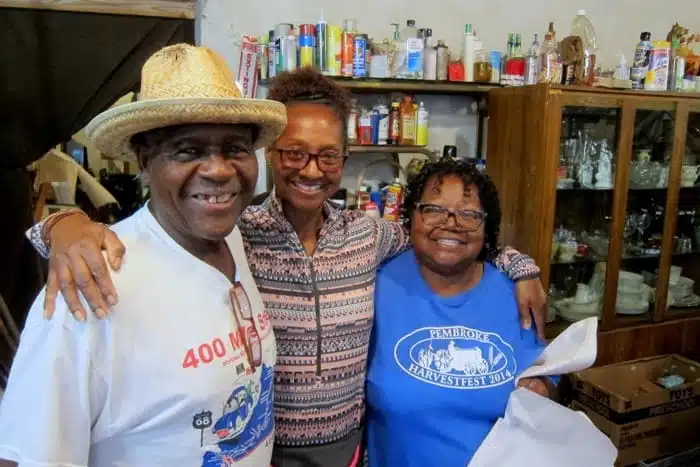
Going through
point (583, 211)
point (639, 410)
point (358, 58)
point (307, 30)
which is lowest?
point (639, 410)

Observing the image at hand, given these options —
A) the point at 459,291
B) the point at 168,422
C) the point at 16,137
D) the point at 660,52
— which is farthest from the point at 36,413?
the point at 660,52

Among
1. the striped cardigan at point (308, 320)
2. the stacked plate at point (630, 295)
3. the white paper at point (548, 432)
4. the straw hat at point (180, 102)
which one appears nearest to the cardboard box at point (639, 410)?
the stacked plate at point (630, 295)

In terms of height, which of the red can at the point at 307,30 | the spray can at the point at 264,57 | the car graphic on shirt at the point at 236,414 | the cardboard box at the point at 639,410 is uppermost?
the red can at the point at 307,30

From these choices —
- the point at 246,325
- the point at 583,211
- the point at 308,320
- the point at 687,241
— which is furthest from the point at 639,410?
the point at 246,325

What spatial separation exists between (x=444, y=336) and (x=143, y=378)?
0.74 meters

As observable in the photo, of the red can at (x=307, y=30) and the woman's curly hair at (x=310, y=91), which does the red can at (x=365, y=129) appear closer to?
the red can at (x=307, y=30)

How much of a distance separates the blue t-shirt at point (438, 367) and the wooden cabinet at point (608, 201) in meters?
1.24

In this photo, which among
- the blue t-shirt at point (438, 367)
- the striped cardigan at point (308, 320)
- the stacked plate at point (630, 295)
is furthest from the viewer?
the stacked plate at point (630, 295)

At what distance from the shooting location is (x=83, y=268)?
75 centimetres

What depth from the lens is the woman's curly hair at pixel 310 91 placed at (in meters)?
1.21

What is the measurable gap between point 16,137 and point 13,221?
0.32 metres

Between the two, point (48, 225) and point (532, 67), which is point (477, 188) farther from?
point (532, 67)

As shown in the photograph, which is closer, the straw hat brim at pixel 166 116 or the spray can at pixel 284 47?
the straw hat brim at pixel 166 116

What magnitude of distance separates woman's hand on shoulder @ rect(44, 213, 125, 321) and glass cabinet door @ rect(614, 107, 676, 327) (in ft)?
8.11
